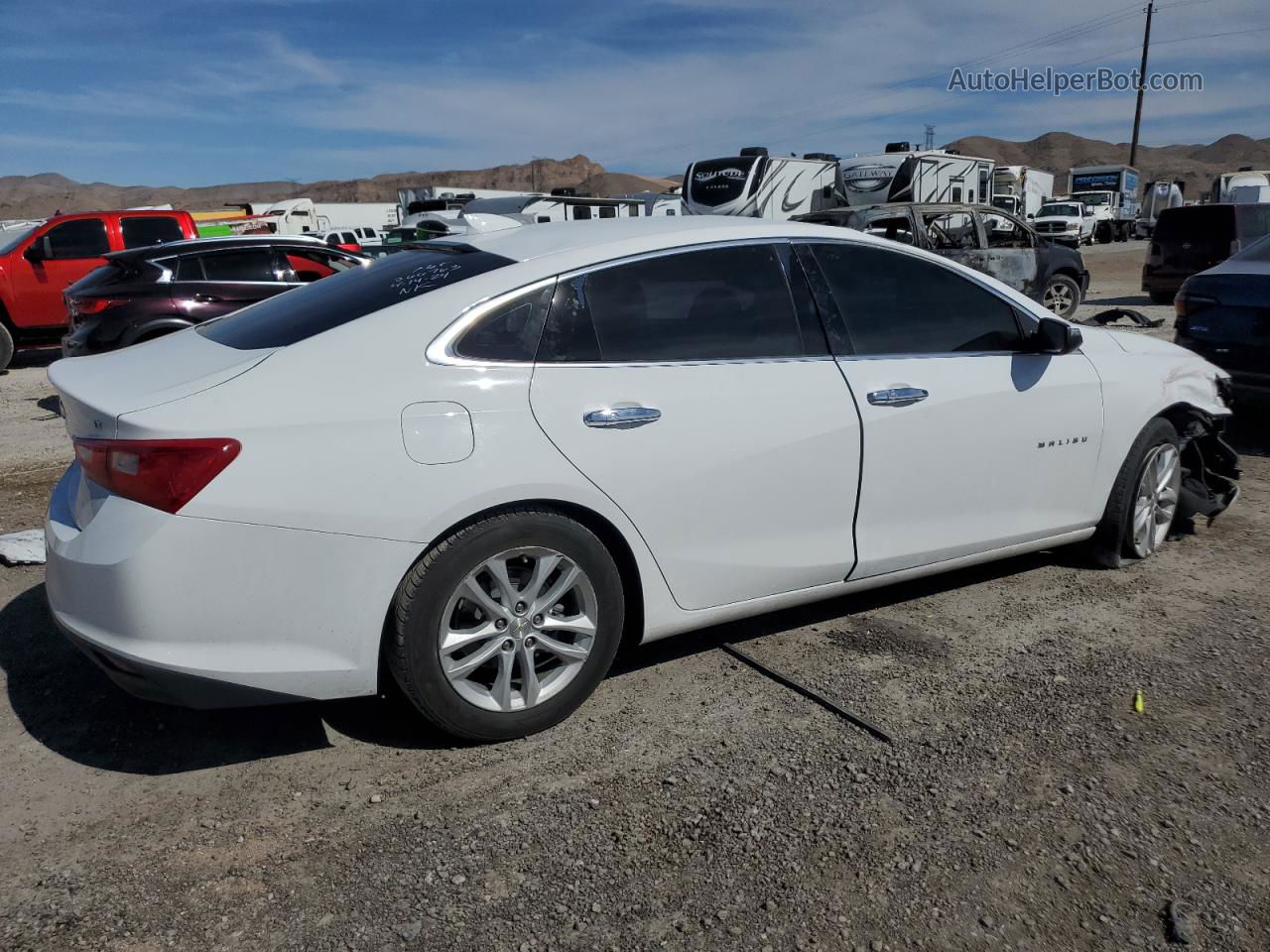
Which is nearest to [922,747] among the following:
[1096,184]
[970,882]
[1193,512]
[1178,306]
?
[970,882]

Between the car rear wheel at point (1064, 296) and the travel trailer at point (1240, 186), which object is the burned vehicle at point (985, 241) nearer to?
the car rear wheel at point (1064, 296)

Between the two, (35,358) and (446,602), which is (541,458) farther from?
(35,358)

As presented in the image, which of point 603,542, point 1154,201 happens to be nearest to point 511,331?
point 603,542

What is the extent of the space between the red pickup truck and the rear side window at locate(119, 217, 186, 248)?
42mm

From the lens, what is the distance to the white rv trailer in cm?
2600

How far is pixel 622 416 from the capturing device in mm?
3162

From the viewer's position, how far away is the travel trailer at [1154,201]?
44.7 m

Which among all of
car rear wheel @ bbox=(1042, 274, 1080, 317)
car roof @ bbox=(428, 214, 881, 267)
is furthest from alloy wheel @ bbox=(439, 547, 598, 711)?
car rear wheel @ bbox=(1042, 274, 1080, 317)

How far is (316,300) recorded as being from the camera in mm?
3418

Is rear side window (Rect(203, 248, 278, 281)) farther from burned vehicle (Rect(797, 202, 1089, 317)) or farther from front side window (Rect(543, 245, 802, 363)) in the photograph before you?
front side window (Rect(543, 245, 802, 363))

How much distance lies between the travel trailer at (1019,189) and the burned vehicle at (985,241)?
22.2 meters

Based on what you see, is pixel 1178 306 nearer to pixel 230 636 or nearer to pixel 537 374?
pixel 537 374

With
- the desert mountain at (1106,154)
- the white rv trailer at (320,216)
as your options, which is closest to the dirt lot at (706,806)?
the white rv trailer at (320,216)

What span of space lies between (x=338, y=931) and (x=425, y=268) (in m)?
2.09
